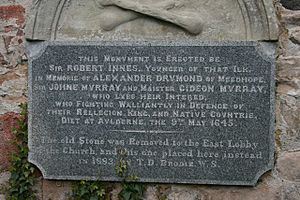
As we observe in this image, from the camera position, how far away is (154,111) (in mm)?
3135

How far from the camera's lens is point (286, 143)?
312 centimetres

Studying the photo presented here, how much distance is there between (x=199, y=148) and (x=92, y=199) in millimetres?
729

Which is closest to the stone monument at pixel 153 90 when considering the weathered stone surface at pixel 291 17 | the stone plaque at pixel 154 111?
the stone plaque at pixel 154 111

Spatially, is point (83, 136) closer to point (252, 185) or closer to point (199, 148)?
point (199, 148)

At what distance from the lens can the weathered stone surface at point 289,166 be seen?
10.2 feet

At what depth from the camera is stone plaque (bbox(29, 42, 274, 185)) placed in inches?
121

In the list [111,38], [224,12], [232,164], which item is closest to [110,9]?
[111,38]

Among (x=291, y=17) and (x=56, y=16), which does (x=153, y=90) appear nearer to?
(x=56, y=16)

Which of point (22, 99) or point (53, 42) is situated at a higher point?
point (53, 42)

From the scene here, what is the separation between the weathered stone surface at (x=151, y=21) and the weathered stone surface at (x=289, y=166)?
28.3 inches

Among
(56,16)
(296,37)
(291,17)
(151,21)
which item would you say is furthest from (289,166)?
(56,16)

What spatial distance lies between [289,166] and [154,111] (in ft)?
2.86

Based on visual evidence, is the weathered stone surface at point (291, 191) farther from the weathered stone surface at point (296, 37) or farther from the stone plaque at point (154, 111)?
the weathered stone surface at point (296, 37)

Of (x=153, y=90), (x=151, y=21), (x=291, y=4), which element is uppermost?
(x=291, y=4)
